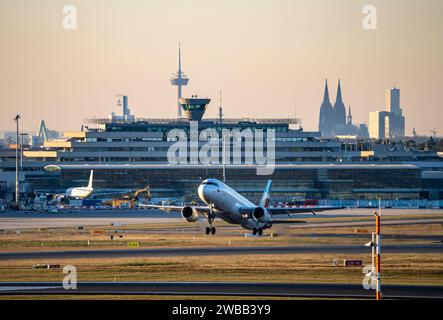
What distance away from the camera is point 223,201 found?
106m

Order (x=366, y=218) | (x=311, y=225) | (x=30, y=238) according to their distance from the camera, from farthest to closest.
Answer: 1. (x=366, y=218)
2. (x=311, y=225)
3. (x=30, y=238)

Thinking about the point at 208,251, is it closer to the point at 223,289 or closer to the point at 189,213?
the point at 189,213

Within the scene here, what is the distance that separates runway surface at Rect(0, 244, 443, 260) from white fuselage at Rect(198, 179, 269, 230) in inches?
362

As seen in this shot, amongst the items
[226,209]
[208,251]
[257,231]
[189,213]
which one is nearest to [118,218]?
[257,231]

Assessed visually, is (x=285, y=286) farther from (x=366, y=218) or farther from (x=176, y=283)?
(x=366, y=218)

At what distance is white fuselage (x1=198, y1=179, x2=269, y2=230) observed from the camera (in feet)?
347

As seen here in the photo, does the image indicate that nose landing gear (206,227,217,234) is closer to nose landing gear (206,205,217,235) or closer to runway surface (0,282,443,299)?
nose landing gear (206,205,217,235)

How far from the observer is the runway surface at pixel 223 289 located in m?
64.4

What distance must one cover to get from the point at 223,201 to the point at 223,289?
39480 mm

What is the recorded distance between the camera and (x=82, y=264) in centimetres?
8344

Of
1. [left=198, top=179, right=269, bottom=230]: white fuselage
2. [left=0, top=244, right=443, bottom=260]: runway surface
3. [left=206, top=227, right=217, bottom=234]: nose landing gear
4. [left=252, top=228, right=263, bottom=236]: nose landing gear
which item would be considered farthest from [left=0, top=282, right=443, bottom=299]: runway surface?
[left=206, top=227, right=217, bottom=234]: nose landing gear

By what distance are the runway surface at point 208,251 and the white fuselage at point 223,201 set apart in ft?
30.2
